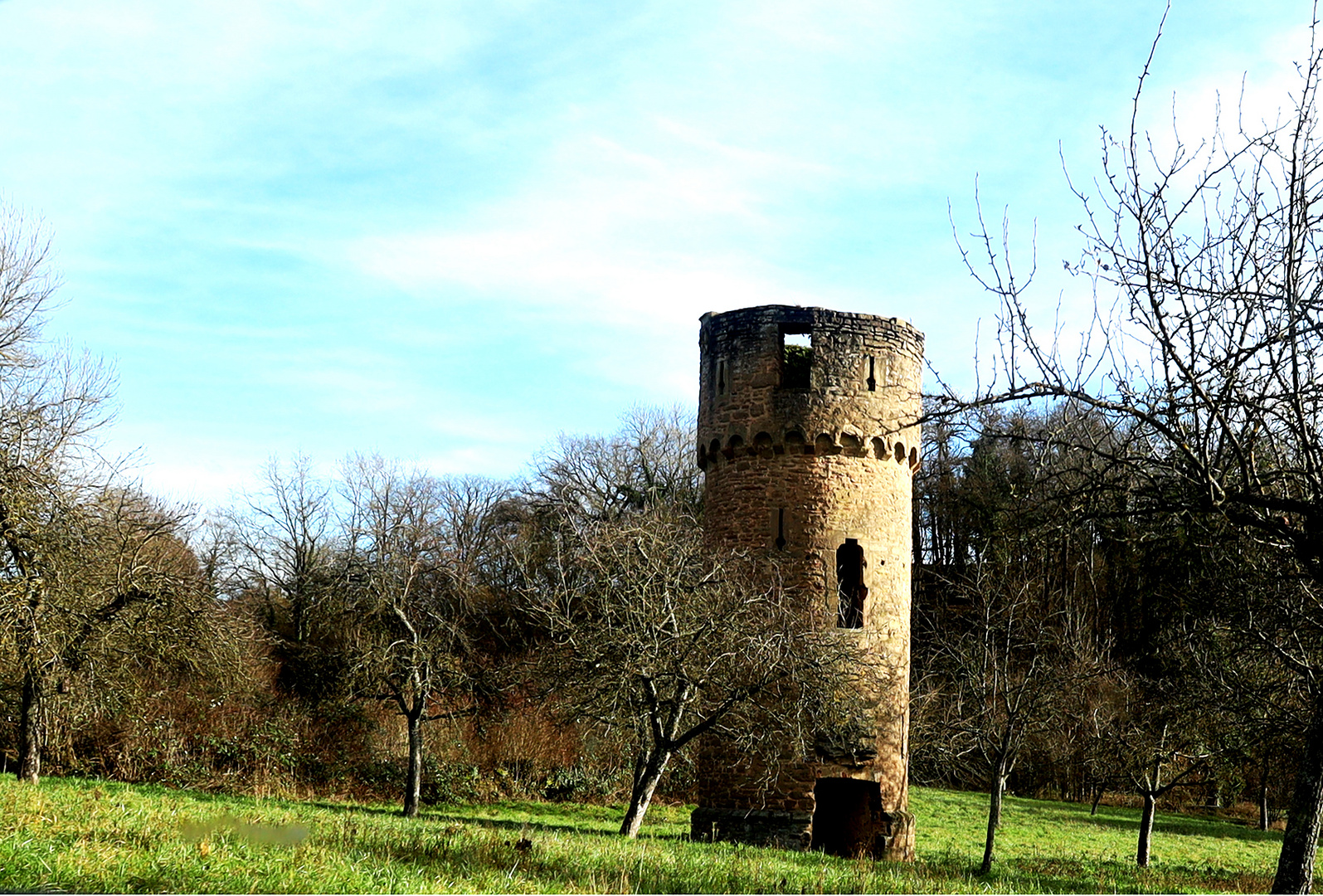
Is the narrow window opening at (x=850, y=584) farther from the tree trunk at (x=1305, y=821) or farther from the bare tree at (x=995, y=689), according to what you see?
the tree trunk at (x=1305, y=821)

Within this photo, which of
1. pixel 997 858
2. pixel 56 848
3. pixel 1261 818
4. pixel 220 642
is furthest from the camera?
pixel 1261 818

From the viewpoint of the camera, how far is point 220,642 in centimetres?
1947

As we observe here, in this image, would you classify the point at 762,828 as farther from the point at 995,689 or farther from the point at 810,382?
the point at 810,382

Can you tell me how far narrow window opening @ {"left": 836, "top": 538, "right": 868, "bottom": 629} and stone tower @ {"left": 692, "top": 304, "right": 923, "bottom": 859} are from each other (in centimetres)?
2

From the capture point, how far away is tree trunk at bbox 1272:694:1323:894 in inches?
349

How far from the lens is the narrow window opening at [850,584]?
61.8 ft

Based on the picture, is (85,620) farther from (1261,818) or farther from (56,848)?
(1261,818)

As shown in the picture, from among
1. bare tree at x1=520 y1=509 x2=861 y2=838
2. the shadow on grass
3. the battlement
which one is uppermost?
the battlement

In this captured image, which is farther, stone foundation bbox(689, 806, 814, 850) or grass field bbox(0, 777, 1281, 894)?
stone foundation bbox(689, 806, 814, 850)

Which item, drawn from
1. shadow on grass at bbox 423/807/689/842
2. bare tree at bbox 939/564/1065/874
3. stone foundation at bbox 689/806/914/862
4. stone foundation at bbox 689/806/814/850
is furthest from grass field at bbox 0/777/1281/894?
shadow on grass at bbox 423/807/689/842

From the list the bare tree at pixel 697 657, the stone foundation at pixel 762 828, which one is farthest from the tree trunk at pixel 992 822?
the bare tree at pixel 697 657

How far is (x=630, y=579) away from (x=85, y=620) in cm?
777

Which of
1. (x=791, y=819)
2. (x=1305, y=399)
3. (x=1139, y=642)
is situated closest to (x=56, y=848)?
(x=1305, y=399)

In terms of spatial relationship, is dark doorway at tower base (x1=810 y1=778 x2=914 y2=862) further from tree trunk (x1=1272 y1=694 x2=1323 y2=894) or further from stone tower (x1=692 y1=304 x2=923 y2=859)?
tree trunk (x1=1272 y1=694 x2=1323 y2=894)
